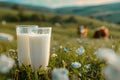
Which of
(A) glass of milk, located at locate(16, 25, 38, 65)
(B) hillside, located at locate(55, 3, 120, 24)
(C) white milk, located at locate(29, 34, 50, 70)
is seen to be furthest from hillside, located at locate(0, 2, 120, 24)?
(C) white milk, located at locate(29, 34, 50, 70)

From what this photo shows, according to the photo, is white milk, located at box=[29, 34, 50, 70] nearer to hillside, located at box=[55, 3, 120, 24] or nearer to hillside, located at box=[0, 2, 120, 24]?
hillside, located at box=[0, 2, 120, 24]

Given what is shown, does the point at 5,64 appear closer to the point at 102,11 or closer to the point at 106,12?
the point at 106,12

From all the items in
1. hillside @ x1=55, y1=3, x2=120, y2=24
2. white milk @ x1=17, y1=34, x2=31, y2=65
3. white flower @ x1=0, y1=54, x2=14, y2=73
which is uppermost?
white flower @ x1=0, y1=54, x2=14, y2=73

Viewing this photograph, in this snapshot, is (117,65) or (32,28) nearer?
(117,65)

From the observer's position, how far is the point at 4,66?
1538 millimetres

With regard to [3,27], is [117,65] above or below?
above

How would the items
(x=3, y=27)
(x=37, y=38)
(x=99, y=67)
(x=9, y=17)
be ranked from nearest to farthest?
1. (x=99, y=67)
2. (x=37, y=38)
3. (x=3, y=27)
4. (x=9, y=17)

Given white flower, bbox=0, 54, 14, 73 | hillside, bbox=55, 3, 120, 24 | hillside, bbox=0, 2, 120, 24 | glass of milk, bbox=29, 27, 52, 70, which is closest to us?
white flower, bbox=0, 54, 14, 73

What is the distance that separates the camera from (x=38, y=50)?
11.1ft

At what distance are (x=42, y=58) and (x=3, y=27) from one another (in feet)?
160

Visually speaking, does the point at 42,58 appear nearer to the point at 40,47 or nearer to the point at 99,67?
the point at 40,47

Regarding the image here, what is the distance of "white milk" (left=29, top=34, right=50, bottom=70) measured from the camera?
3.35 m

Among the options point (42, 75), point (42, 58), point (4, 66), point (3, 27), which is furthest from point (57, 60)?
point (3, 27)

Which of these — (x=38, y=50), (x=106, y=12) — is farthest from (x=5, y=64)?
(x=106, y=12)
